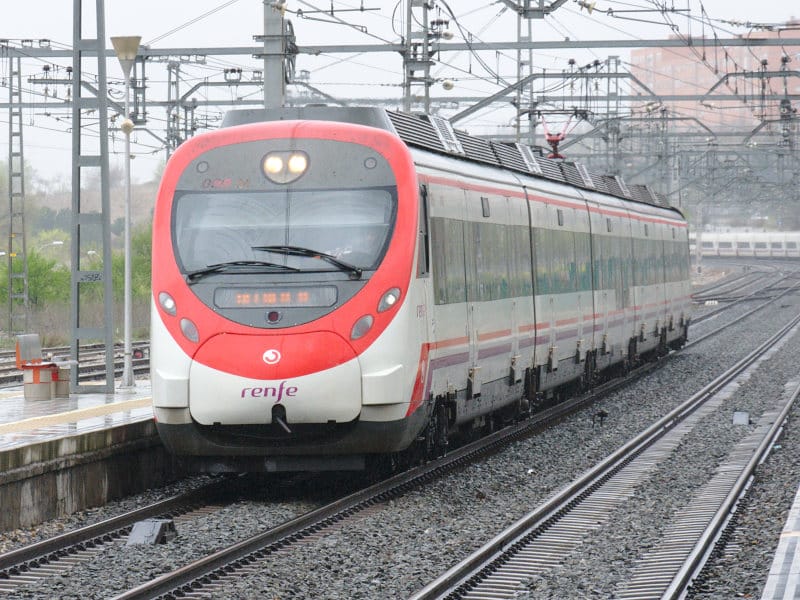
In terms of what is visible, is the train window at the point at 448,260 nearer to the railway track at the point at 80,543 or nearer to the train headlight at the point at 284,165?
the train headlight at the point at 284,165

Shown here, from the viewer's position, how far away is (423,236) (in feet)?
39.8

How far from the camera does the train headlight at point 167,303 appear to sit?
37.6ft

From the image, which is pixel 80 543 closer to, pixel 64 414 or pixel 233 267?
pixel 233 267

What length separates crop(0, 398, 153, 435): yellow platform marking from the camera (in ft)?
41.7

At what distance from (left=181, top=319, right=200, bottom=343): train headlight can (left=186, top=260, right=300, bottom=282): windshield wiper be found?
36cm

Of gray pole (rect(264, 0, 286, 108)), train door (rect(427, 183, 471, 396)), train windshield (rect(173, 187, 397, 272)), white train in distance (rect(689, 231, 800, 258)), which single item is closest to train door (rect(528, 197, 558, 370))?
train door (rect(427, 183, 471, 396))

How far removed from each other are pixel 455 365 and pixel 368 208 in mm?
2264

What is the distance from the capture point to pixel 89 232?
10562 cm

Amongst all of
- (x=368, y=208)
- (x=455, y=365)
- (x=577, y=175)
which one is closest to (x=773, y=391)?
(x=577, y=175)

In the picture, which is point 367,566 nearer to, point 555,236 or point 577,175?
point 555,236

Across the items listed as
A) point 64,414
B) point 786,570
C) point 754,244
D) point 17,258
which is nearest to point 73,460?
point 64,414

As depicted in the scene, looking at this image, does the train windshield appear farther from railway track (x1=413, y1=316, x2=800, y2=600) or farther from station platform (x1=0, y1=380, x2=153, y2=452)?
railway track (x1=413, y1=316, x2=800, y2=600)

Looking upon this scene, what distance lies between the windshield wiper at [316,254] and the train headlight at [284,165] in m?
0.61

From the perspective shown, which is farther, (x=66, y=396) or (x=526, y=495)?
(x=66, y=396)
